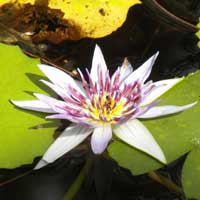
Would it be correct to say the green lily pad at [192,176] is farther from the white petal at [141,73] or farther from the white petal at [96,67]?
the white petal at [96,67]

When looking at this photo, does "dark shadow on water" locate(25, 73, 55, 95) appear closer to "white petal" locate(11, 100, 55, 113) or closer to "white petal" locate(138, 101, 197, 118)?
"white petal" locate(11, 100, 55, 113)

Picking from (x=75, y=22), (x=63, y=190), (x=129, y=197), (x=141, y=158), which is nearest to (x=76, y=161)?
(x=63, y=190)

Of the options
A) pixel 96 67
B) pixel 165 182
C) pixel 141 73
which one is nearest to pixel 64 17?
pixel 96 67

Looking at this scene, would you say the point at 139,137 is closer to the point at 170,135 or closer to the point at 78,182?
the point at 170,135

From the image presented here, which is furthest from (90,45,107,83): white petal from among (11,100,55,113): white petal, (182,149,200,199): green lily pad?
(182,149,200,199): green lily pad

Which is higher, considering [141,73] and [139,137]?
[141,73]

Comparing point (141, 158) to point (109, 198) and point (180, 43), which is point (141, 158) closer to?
point (109, 198)

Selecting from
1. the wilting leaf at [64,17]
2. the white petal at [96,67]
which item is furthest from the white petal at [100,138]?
the wilting leaf at [64,17]
